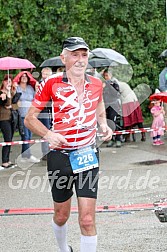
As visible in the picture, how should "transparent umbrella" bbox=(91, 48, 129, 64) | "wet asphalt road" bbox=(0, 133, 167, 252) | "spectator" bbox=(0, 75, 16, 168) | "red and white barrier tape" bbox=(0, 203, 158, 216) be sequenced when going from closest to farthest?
1. "wet asphalt road" bbox=(0, 133, 167, 252)
2. "red and white barrier tape" bbox=(0, 203, 158, 216)
3. "spectator" bbox=(0, 75, 16, 168)
4. "transparent umbrella" bbox=(91, 48, 129, 64)

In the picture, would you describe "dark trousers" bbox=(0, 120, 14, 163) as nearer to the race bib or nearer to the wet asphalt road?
the wet asphalt road

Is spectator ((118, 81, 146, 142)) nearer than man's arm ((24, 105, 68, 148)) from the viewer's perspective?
No

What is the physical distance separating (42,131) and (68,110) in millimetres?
291

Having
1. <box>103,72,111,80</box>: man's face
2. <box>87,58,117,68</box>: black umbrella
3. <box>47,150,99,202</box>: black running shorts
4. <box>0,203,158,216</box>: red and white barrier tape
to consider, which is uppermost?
<box>47,150,99,202</box>: black running shorts

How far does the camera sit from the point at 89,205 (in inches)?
211

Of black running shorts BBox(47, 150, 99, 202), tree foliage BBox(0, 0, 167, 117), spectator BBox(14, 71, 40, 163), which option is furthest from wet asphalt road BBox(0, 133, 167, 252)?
tree foliage BBox(0, 0, 167, 117)

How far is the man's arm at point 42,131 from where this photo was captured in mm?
5340

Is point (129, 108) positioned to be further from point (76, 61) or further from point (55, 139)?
point (55, 139)

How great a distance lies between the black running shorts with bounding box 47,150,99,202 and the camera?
213 inches

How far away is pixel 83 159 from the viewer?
549 cm

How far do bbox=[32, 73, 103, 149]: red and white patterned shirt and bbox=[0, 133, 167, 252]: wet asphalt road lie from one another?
133cm

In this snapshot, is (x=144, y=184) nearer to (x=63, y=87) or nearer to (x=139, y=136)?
(x=63, y=87)

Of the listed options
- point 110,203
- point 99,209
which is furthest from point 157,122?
point 99,209

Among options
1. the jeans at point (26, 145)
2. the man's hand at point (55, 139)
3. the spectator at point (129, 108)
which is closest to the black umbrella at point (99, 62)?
the spectator at point (129, 108)
